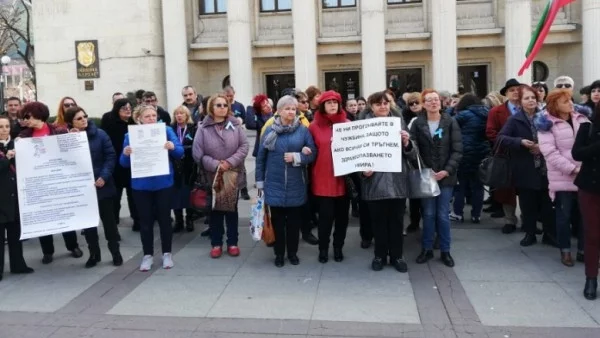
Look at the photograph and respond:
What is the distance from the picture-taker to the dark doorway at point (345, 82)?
1005 inches

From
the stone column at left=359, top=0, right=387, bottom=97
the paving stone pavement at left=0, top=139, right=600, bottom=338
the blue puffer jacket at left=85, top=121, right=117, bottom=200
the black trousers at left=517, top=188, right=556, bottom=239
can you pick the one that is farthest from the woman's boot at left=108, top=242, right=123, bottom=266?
the stone column at left=359, top=0, right=387, bottom=97

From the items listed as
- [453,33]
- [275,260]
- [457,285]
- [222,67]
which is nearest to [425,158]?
[457,285]

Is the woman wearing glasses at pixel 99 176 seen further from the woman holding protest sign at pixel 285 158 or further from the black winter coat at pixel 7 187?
the woman holding protest sign at pixel 285 158

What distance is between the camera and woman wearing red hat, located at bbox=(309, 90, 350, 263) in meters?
6.57

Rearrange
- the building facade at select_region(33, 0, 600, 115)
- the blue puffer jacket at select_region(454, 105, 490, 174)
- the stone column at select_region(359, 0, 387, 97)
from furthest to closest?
1. the building facade at select_region(33, 0, 600, 115)
2. the stone column at select_region(359, 0, 387, 97)
3. the blue puffer jacket at select_region(454, 105, 490, 174)

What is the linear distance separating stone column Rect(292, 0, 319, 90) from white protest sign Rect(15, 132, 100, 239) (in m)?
16.1

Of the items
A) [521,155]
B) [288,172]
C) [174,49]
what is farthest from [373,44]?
[288,172]

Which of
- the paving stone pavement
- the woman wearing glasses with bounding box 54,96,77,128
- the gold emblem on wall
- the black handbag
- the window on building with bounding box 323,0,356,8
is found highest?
the window on building with bounding box 323,0,356,8

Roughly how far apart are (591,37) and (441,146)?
18172mm

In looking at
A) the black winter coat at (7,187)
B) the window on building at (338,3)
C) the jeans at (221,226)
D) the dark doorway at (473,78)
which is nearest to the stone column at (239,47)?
the window on building at (338,3)

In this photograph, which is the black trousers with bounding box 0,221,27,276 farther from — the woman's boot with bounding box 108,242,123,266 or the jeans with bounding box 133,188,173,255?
the jeans with bounding box 133,188,173,255

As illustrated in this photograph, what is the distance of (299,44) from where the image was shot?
22.4 meters

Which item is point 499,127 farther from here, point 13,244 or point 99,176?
point 13,244

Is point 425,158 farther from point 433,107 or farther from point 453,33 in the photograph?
point 453,33
